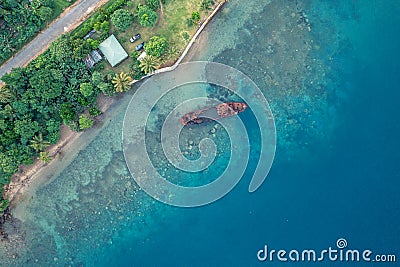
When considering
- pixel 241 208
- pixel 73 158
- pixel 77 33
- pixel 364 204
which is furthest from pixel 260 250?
pixel 77 33

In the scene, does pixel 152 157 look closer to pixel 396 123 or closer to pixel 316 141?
pixel 316 141

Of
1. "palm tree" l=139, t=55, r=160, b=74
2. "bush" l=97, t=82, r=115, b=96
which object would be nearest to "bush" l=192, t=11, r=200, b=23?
"palm tree" l=139, t=55, r=160, b=74

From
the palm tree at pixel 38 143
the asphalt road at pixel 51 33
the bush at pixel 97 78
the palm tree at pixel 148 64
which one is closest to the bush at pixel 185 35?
the palm tree at pixel 148 64

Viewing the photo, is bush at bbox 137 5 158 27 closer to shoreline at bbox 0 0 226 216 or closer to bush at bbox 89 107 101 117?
shoreline at bbox 0 0 226 216

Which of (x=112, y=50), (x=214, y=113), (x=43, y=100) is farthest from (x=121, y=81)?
(x=214, y=113)
